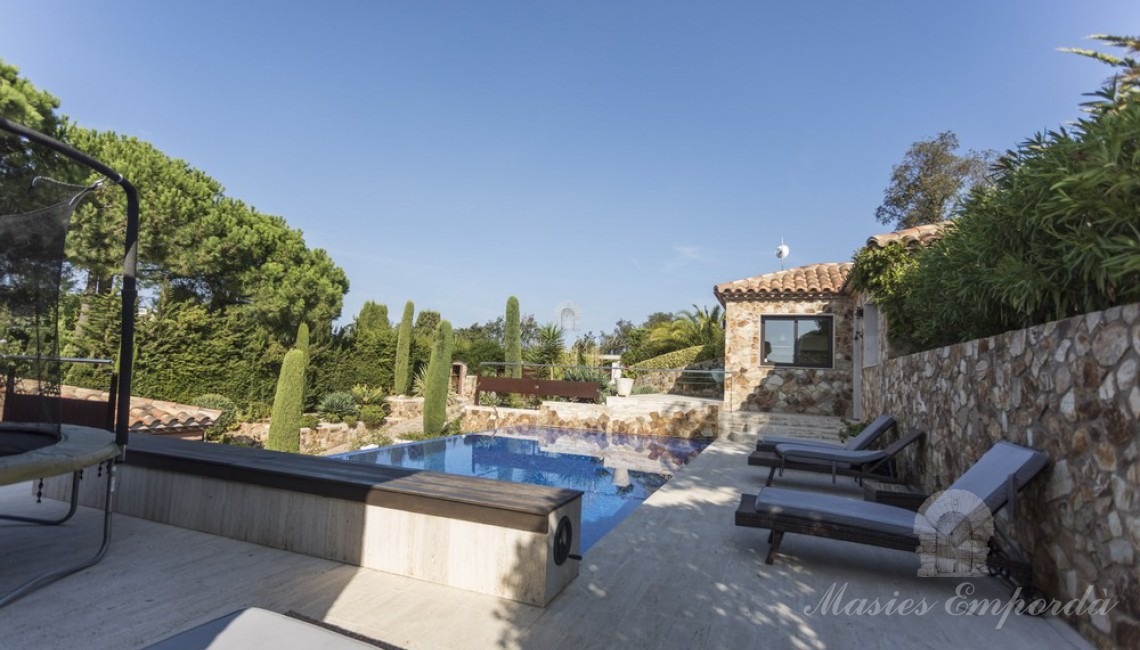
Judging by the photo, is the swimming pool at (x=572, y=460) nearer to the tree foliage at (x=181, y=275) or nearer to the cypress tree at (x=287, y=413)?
the cypress tree at (x=287, y=413)

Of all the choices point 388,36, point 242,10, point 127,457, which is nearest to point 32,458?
point 127,457

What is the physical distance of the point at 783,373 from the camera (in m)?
14.1

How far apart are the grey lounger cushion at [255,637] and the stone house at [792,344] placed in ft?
44.3

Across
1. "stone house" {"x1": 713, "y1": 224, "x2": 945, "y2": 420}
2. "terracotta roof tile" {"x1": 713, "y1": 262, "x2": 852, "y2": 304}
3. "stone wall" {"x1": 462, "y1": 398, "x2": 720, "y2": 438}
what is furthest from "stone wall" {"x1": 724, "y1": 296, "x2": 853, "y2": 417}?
"stone wall" {"x1": 462, "y1": 398, "x2": 720, "y2": 438}

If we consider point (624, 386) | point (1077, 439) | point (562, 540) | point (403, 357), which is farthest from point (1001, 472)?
point (403, 357)

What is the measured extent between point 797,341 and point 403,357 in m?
13.9

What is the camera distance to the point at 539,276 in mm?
28578

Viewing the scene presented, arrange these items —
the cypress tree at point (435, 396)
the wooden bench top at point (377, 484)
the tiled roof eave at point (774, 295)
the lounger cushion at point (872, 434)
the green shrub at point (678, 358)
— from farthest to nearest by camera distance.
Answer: the green shrub at point (678, 358)
the cypress tree at point (435, 396)
the tiled roof eave at point (774, 295)
the lounger cushion at point (872, 434)
the wooden bench top at point (377, 484)

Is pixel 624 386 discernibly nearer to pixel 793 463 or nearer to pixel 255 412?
pixel 793 463

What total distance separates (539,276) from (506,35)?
638 inches

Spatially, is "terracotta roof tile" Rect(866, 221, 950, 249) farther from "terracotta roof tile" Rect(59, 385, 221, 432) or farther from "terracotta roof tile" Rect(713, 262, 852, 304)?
"terracotta roof tile" Rect(59, 385, 221, 432)

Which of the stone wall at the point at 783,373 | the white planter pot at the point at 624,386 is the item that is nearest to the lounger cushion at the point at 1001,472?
the stone wall at the point at 783,373

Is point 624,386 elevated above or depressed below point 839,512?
above

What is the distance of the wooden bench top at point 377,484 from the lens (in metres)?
3.19
